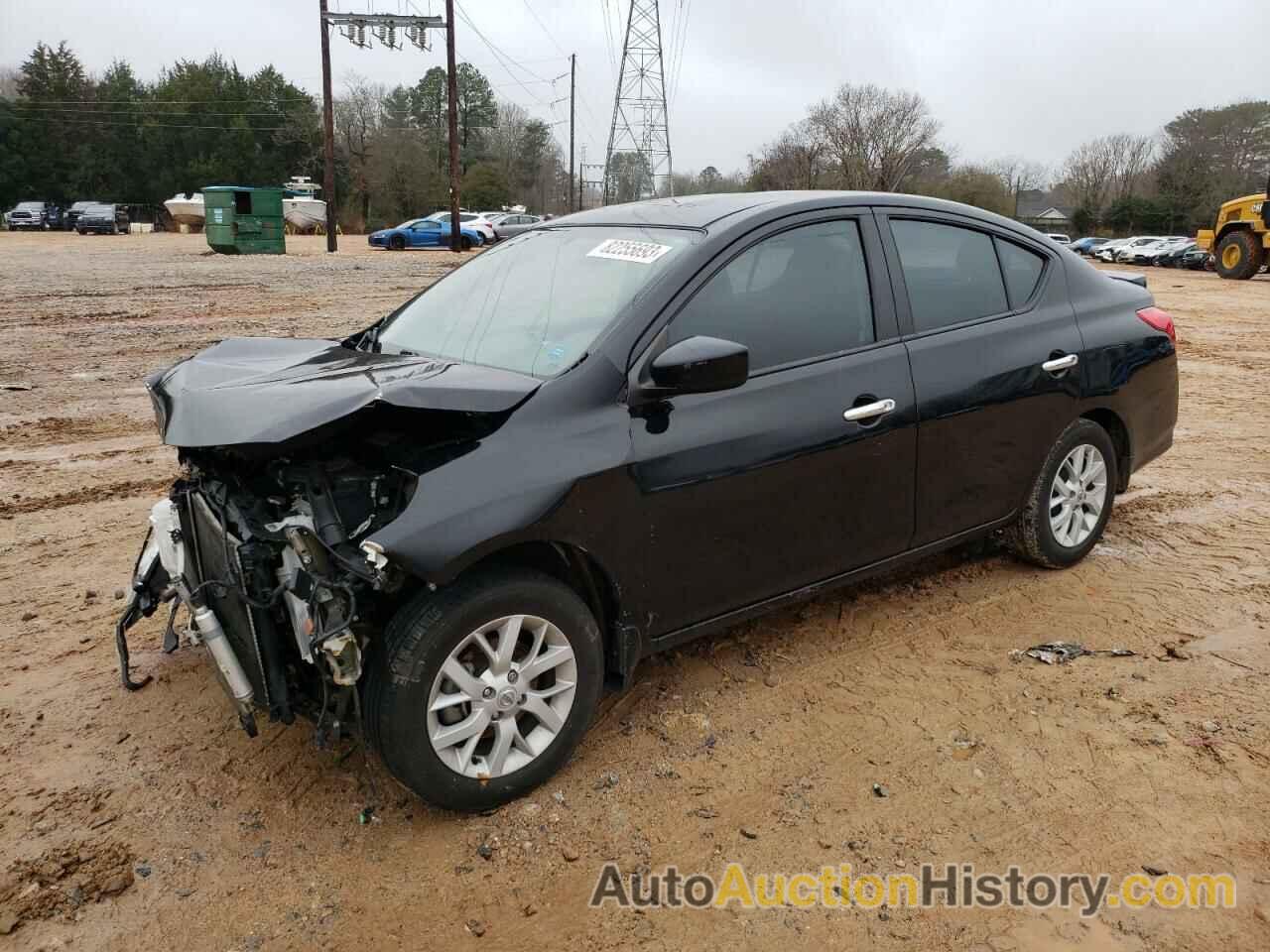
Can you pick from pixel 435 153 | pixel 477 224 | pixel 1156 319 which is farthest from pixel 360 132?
pixel 1156 319

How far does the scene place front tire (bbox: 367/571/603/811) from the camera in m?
2.65

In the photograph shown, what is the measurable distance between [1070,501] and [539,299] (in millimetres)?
2711

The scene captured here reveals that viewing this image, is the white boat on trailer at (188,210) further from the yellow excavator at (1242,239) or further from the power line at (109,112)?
the yellow excavator at (1242,239)

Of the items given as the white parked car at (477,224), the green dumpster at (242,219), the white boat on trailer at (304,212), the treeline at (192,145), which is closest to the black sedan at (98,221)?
the white boat on trailer at (304,212)

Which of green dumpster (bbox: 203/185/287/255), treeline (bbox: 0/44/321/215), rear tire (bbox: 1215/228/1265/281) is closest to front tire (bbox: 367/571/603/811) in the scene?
rear tire (bbox: 1215/228/1265/281)

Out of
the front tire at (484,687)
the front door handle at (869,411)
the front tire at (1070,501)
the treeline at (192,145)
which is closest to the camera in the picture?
the front tire at (484,687)

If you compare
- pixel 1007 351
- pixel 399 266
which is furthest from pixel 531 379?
pixel 399 266

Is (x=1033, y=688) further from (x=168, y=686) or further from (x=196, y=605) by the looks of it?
(x=168, y=686)

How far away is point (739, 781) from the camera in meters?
3.06

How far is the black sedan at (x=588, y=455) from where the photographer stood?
267 centimetres

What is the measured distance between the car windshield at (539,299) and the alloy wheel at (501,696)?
0.84 metres

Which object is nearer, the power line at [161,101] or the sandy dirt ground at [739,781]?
the sandy dirt ground at [739,781]

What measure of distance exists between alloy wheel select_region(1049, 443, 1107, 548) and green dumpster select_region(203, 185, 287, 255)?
28334mm

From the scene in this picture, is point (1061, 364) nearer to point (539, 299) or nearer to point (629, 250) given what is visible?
point (629, 250)
